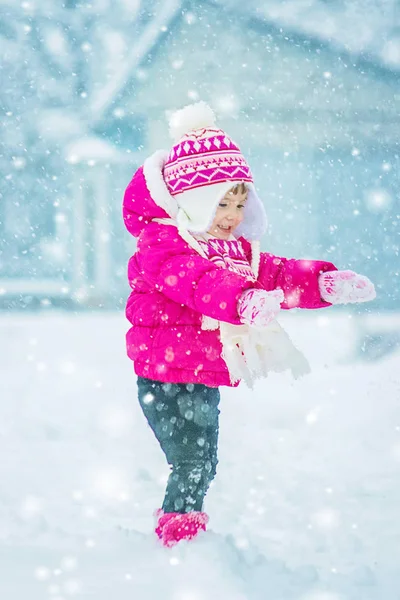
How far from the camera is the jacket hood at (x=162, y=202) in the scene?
110 inches

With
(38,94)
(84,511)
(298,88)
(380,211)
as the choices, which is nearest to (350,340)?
(380,211)

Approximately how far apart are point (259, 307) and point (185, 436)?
0.76 m

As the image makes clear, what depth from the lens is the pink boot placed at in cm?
273

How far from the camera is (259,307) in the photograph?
2.26 m

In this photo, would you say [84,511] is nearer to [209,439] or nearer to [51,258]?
[209,439]

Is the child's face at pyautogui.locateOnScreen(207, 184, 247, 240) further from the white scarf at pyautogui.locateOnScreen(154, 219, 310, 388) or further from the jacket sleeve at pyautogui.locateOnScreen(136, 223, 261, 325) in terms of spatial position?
the white scarf at pyautogui.locateOnScreen(154, 219, 310, 388)

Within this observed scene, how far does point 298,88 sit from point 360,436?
7.43 meters

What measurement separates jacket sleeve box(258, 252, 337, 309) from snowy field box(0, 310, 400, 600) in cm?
96

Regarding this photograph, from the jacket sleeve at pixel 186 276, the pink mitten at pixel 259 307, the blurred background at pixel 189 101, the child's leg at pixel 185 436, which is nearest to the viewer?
the pink mitten at pixel 259 307

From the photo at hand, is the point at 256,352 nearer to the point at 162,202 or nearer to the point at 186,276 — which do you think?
the point at 186,276

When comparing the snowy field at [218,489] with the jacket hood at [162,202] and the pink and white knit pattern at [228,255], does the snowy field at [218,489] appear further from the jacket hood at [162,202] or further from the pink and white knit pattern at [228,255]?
the jacket hood at [162,202]

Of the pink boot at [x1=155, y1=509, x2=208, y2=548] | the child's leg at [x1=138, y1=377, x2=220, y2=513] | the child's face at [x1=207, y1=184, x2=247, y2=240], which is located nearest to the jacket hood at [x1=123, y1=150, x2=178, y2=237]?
the child's face at [x1=207, y1=184, x2=247, y2=240]

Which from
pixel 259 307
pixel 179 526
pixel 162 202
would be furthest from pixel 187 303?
pixel 179 526

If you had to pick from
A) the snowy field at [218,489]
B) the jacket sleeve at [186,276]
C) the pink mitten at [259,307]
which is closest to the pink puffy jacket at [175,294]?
the jacket sleeve at [186,276]
